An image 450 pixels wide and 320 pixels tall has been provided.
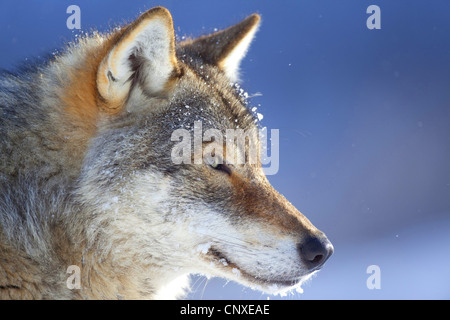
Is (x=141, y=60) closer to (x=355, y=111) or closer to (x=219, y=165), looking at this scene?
(x=219, y=165)

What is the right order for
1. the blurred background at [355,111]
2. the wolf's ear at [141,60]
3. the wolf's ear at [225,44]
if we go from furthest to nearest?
1. the blurred background at [355,111]
2. the wolf's ear at [225,44]
3. the wolf's ear at [141,60]

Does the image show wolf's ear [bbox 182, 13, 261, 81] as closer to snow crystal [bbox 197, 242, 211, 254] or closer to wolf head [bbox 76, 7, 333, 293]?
wolf head [bbox 76, 7, 333, 293]

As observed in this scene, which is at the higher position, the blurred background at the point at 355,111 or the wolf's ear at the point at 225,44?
the blurred background at the point at 355,111

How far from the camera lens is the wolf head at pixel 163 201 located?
2990 mm

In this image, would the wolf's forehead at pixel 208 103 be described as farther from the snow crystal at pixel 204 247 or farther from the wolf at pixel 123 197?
the snow crystal at pixel 204 247

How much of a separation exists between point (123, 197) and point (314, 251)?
126 centimetres

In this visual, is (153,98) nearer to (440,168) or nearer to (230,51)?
(230,51)

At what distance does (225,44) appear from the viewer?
13.5 ft

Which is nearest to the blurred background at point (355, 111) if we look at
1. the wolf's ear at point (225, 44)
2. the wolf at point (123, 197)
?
the wolf's ear at point (225, 44)

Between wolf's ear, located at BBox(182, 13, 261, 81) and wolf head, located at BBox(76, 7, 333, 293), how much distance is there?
3.05ft

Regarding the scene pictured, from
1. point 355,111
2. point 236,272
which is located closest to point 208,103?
point 236,272

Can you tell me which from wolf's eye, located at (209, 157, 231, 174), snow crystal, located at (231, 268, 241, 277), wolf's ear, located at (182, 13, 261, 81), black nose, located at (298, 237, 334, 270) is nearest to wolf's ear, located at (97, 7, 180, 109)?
wolf's eye, located at (209, 157, 231, 174)

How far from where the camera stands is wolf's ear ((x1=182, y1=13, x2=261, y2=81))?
161 inches

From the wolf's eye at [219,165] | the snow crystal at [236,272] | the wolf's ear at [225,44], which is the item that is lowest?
the snow crystal at [236,272]
